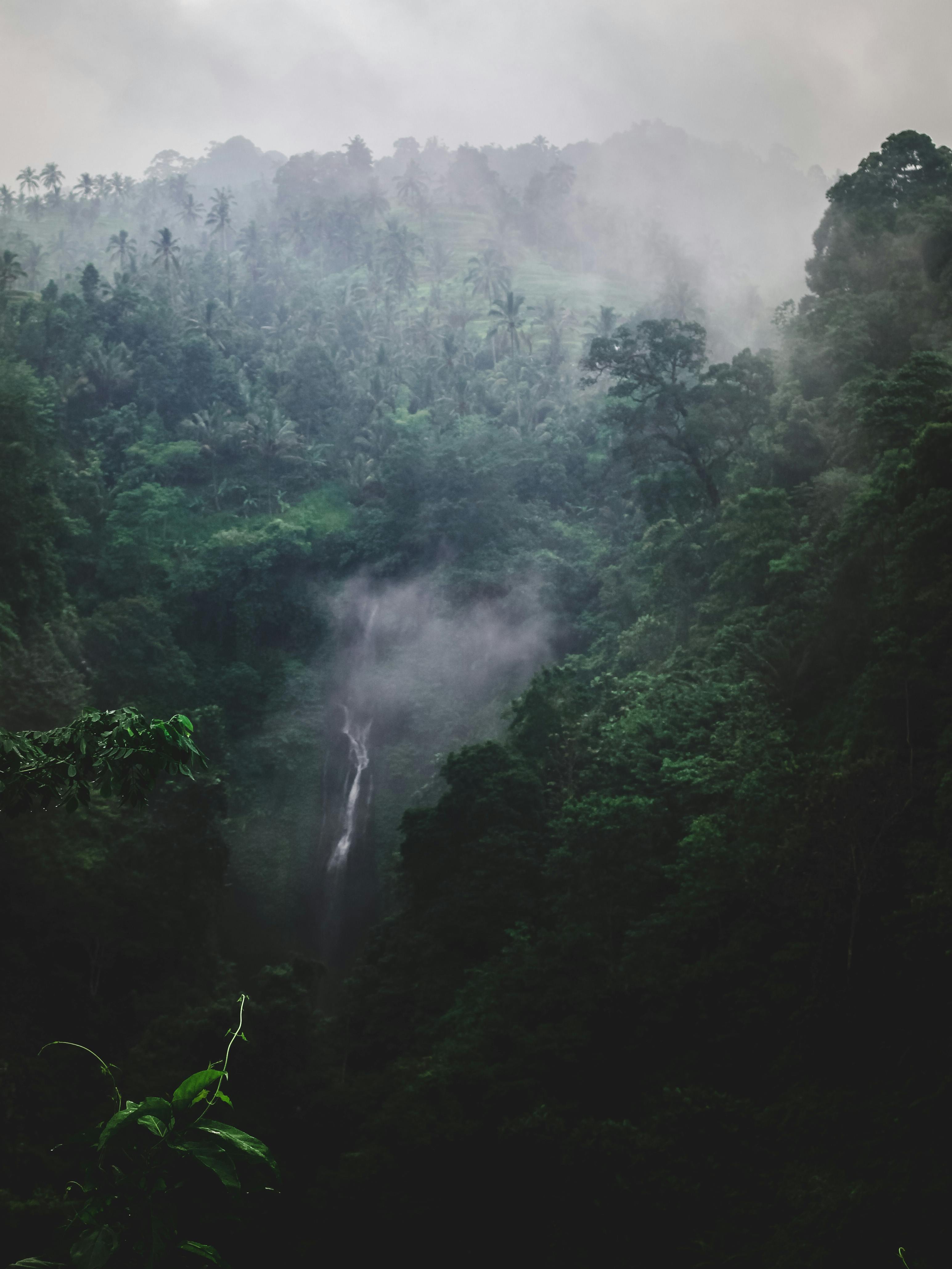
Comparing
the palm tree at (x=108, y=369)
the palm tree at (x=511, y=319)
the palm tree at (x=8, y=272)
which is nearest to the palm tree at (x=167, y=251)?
the palm tree at (x=8, y=272)

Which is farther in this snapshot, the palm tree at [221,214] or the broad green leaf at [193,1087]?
the palm tree at [221,214]

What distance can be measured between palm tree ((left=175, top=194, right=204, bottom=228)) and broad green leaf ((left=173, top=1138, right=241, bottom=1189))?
307 ft

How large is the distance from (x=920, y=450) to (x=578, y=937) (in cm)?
1084

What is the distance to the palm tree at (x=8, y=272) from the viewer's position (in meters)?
44.4

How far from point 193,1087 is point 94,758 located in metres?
1.34

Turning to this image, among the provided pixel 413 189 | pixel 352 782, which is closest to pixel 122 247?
pixel 413 189

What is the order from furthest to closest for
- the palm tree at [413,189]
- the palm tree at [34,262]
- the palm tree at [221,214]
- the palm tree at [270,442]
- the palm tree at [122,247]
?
the palm tree at [413,189], the palm tree at [221,214], the palm tree at [122,247], the palm tree at [34,262], the palm tree at [270,442]

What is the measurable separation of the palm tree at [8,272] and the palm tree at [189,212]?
41.1m

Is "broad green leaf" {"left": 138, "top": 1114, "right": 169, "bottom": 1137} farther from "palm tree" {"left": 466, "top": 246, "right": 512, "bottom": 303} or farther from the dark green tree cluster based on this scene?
"palm tree" {"left": 466, "top": 246, "right": 512, "bottom": 303}

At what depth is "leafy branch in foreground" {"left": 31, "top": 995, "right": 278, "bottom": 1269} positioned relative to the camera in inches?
94.3

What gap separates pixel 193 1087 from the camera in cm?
247

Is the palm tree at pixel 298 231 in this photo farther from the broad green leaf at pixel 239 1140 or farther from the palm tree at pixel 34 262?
the broad green leaf at pixel 239 1140

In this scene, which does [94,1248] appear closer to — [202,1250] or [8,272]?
[202,1250]

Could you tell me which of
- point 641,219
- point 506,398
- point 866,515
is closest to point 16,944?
point 866,515
